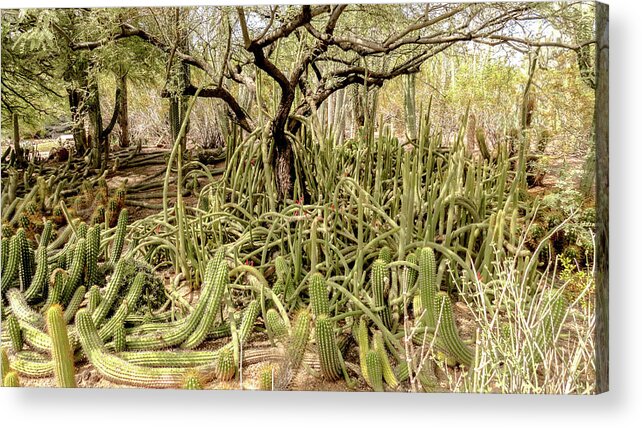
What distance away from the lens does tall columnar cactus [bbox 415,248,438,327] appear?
4.40 m

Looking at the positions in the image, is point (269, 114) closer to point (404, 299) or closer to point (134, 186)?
point (134, 186)

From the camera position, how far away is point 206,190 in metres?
4.84

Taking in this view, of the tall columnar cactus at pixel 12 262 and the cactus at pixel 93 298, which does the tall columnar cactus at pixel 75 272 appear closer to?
the cactus at pixel 93 298

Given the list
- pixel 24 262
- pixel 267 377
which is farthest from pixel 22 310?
pixel 267 377

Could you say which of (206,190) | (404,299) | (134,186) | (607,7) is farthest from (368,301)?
(607,7)

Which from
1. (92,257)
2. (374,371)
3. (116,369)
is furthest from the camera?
(92,257)

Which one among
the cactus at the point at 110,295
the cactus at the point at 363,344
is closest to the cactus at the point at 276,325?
the cactus at the point at 363,344

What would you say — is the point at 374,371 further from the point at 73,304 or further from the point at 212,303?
the point at 73,304

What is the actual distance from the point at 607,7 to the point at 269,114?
1.73 metres

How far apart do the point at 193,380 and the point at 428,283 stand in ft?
4.20

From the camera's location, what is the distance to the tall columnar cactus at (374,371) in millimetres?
4418

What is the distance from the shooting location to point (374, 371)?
4441 millimetres

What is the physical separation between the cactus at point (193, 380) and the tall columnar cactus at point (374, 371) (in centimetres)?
86

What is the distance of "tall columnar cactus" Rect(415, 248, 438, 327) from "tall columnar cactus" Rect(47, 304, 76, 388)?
1755mm
